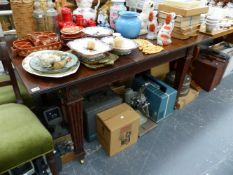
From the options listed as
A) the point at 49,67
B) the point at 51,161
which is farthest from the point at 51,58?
the point at 51,161

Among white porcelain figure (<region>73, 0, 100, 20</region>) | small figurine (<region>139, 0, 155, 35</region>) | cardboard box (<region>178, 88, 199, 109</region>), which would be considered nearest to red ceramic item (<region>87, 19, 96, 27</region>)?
white porcelain figure (<region>73, 0, 100, 20</region>)

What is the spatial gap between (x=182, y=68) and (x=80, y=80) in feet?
3.32

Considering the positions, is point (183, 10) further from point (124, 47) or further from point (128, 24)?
point (124, 47)

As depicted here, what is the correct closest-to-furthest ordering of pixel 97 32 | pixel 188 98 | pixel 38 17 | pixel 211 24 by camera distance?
pixel 38 17 → pixel 97 32 → pixel 211 24 → pixel 188 98

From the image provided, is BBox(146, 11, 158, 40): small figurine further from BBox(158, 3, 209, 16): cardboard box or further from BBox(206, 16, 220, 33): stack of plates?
BBox(206, 16, 220, 33): stack of plates

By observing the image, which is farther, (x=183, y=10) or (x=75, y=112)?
(x=183, y=10)

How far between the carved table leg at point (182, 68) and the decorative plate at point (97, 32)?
0.64 meters

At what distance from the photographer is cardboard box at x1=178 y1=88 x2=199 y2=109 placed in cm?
195

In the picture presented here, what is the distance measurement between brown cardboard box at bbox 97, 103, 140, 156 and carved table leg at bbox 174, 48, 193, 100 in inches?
21.9

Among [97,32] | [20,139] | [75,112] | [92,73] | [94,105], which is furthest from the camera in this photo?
[94,105]

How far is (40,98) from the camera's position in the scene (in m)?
1.45

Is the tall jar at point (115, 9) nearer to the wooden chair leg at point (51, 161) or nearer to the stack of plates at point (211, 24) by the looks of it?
the stack of plates at point (211, 24)

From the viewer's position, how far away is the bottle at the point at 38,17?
49.1 inches

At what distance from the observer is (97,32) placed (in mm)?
1371
